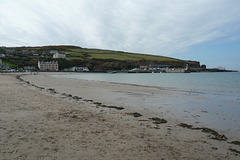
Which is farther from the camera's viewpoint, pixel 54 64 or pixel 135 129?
pixel 54 64

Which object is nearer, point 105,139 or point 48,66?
point 105,139

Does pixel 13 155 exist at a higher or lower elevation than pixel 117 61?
lower

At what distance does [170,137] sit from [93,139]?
2.78 metres

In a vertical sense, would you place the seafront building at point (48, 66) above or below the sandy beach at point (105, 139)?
above

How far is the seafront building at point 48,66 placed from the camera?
151125 mm

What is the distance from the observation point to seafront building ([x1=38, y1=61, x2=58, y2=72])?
151125 millimetres

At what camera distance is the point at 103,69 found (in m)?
169

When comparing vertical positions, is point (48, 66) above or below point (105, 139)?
above

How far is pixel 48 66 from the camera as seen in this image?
154 meters

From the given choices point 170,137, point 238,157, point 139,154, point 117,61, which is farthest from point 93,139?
point 117,61

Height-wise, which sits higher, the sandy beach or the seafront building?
the seafront building

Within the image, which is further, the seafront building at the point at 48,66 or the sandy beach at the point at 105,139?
the seafront building at the point at 48,66

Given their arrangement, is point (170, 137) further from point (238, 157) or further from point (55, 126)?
point (55, 126)

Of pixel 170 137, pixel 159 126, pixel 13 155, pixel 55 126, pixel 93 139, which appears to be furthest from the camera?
pixel 159 126
